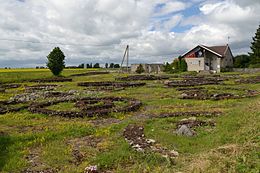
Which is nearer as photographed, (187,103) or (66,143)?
(66,143)

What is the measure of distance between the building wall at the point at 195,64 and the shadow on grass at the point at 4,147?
2568 inches

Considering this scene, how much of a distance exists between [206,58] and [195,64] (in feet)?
12.1

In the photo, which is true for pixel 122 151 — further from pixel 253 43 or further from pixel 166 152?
pixel 253 43

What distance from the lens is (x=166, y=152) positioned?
9883 mm

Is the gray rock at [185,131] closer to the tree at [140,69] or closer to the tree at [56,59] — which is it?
the tree at [56,59]

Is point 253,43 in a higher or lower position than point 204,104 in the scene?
higher

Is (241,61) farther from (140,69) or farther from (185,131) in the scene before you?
(185,131)

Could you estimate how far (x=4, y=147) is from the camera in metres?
11.1

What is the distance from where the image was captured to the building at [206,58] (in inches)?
2899

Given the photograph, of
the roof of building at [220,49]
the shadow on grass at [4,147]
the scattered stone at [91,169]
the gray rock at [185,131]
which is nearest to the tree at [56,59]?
the roof of building at [220,49]

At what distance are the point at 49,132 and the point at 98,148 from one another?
3.27 metres

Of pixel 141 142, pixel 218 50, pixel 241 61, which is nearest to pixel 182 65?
pixel 218 50

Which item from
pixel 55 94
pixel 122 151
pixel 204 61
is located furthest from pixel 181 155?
pixel 204 61

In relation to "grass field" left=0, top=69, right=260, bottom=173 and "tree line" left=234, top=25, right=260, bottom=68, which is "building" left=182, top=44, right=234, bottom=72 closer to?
"tree line" left=234, top=25, right=260, bottom=68
